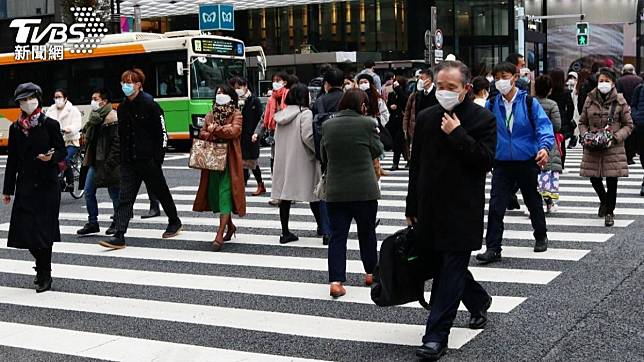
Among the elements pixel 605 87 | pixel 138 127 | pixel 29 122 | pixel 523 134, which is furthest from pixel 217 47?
pixel 523 134

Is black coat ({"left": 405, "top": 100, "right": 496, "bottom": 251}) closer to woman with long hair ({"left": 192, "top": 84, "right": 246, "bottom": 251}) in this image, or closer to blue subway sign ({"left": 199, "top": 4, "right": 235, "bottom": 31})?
woman with long hair ({"left": 192, "top": 84, "right": 246, "bottom": 251})

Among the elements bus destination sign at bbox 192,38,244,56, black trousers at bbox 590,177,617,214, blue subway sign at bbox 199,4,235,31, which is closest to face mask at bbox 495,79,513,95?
black trousers at bbox 590,177,617,214

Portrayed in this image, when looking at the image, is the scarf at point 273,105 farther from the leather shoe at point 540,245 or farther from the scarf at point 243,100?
the leather shoe at point 540,245

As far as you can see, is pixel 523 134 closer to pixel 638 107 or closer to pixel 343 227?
Result: pixel 343 227

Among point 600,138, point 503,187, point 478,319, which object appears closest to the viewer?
point 478,319

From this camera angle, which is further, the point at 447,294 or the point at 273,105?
the point at 273,105

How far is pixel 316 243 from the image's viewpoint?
9.89m

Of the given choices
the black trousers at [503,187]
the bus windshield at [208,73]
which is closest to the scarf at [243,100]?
the black trousers at [503,187]

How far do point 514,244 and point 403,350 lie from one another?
4.00 meters

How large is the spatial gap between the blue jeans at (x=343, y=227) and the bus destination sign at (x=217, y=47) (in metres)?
17.6

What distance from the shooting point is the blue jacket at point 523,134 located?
834cm

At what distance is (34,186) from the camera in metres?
7.90
